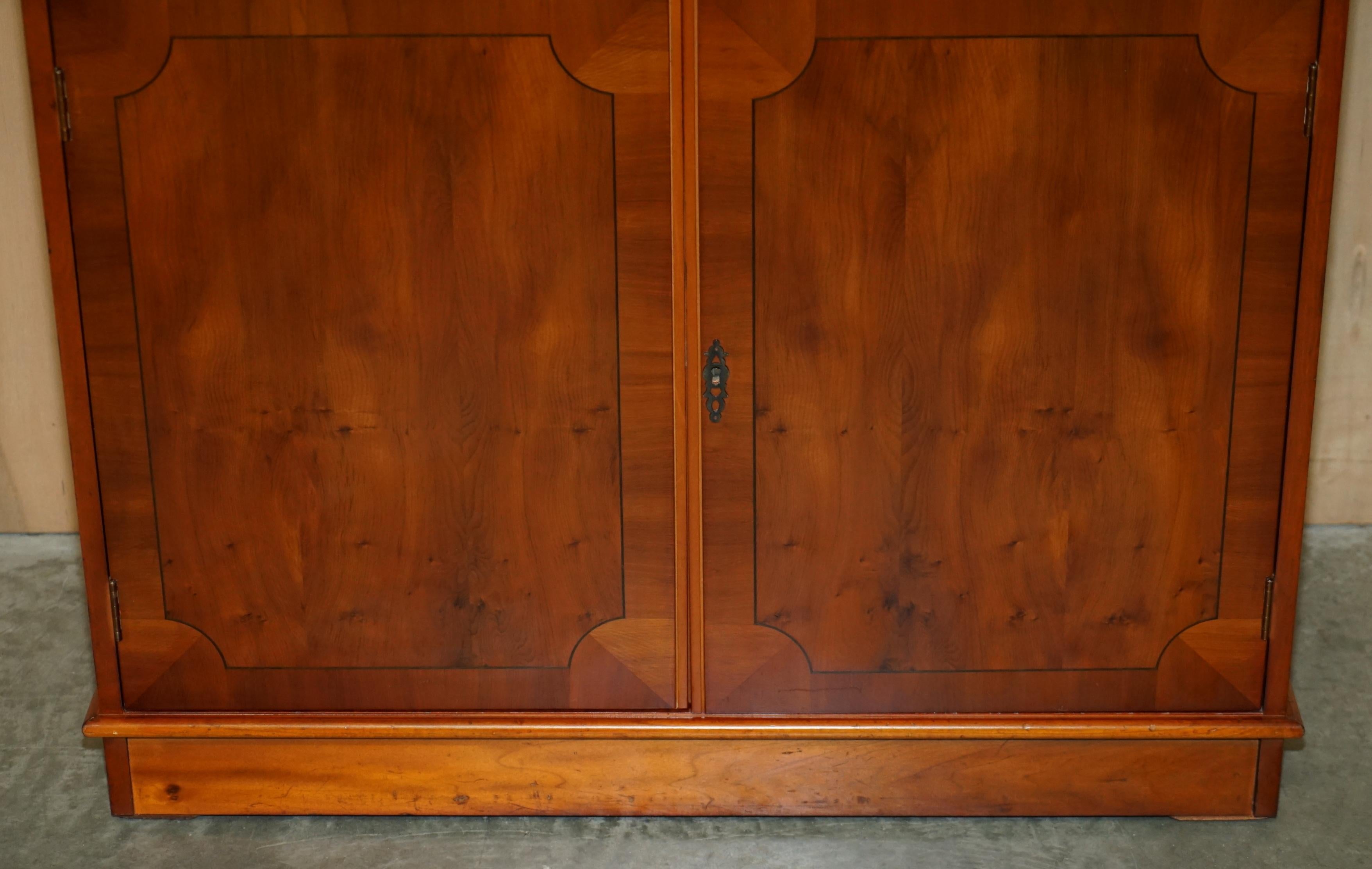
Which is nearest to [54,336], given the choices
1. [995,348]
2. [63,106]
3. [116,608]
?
[116,608]

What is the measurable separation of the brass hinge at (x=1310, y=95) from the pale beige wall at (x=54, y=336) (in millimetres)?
1732

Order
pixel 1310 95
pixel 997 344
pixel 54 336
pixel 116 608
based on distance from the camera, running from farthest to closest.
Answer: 1. pixel 54 336
2. pixel 116 608
3. pixel 997 344
4. pixel 1310 95

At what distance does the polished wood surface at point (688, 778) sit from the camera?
217cm

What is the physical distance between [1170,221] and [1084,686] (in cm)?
82

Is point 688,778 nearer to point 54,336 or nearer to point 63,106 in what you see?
point 63,106

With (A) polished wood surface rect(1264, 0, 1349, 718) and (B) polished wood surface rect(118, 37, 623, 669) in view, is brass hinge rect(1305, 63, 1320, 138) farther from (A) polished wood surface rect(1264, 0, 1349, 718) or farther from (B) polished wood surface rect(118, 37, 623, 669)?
(B) polished wood surface rect(118, 37, 623, 669)

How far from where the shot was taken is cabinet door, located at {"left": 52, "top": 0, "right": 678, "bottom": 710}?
1.90 m

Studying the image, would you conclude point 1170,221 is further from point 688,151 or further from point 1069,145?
point 688,151

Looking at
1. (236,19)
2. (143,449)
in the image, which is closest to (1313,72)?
(236,19)

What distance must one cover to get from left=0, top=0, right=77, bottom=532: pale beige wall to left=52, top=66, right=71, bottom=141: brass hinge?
1.66m

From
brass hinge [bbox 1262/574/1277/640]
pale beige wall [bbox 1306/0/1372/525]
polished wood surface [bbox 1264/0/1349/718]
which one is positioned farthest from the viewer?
pale beige wall [bbox 1306/0/1372/525]

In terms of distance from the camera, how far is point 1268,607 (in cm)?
209

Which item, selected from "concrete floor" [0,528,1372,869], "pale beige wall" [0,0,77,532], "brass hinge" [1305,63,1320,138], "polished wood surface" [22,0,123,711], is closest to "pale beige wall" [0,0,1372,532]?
"pale beige wall" [0,0,77,532]

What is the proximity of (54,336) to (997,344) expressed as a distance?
110 inches
